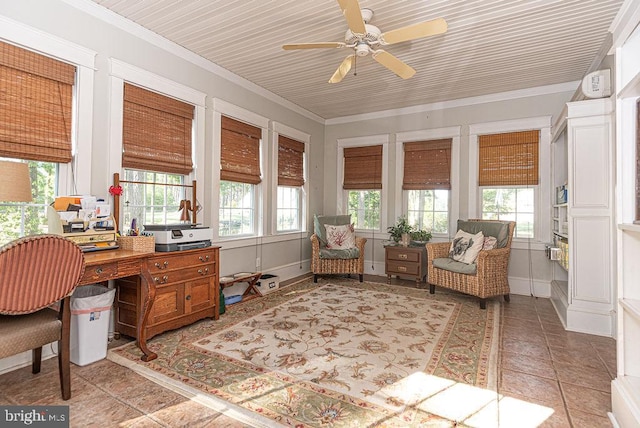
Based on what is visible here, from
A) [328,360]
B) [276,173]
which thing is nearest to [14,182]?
[328,360]

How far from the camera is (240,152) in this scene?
13.9ft

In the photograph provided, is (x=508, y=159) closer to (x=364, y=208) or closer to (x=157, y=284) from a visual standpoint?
(x=364, y=208)

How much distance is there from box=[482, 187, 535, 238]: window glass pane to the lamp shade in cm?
506

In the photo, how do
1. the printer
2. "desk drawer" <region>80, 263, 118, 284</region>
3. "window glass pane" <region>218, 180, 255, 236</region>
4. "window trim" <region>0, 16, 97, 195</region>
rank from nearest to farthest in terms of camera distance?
"desk drawer" <region>80, 263, 118, 284</region> < "window trim" <region>0, 16, 97, 195</region> < the printer < "window glass pane" <region>218, 180, 255, 236</region>

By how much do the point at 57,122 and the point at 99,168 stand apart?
439 millimetres

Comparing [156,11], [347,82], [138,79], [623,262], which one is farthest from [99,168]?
[623,262]

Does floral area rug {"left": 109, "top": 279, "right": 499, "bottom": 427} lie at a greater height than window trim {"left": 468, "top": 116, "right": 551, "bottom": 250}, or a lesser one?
lesser

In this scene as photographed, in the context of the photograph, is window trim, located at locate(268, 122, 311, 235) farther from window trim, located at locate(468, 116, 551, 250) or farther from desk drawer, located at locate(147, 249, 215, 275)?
window trim, located at locate(468, 116, 551, 250)

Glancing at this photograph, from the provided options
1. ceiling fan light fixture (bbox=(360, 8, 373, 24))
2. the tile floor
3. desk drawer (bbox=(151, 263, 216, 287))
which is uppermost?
ceiling fan light fixture (bbox=(360, 8, 373, 24))

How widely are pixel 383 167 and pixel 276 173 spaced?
185 cm

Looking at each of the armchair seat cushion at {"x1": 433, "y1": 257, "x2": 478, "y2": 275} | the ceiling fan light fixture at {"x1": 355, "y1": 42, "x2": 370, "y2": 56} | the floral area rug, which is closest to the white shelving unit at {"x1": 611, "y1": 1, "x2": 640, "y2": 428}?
the floral area rug

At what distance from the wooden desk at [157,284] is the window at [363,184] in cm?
315

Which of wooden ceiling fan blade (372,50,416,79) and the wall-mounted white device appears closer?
wooden ceiling fan blade (372,50,416,79)

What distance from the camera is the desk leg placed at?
2.40 meters
